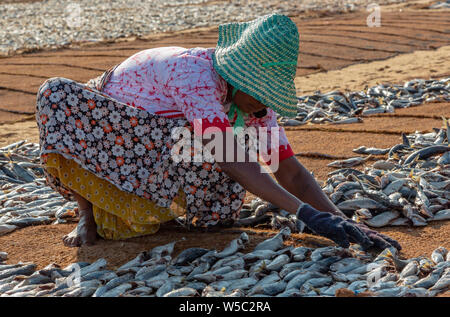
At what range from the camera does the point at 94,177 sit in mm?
2605

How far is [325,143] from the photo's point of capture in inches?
168

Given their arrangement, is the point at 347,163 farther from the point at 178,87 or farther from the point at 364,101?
the point at 364,101

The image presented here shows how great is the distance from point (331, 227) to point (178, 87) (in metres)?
0.79

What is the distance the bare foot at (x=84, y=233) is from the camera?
2660mm

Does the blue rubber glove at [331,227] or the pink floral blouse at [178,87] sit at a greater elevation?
the pink floral blouse at [178,87]

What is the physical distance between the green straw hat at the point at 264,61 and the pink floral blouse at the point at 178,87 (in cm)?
8

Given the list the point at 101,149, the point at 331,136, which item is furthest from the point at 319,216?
the point at 331,136

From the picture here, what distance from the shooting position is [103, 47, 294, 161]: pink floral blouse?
2.32 metres

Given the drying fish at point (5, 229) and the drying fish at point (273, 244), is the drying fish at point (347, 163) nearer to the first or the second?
the drying fish at point (273, 244)

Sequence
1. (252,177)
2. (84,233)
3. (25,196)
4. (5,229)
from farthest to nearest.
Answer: (25,196) → (5,229) → (84,233) → (252,177)

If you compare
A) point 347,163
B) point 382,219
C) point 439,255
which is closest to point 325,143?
point 347,163

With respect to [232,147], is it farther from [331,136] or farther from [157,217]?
[331,136]

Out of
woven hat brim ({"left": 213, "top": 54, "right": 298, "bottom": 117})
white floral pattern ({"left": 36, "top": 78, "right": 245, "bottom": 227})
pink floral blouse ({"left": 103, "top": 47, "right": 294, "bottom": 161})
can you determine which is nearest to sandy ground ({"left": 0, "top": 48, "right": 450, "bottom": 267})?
white floral pattern ({"left": 36, "top": 78, "right": 245, "bottom": 227})

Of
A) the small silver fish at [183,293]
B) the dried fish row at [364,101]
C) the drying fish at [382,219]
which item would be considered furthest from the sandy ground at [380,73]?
the small silver fish at [183,293]
